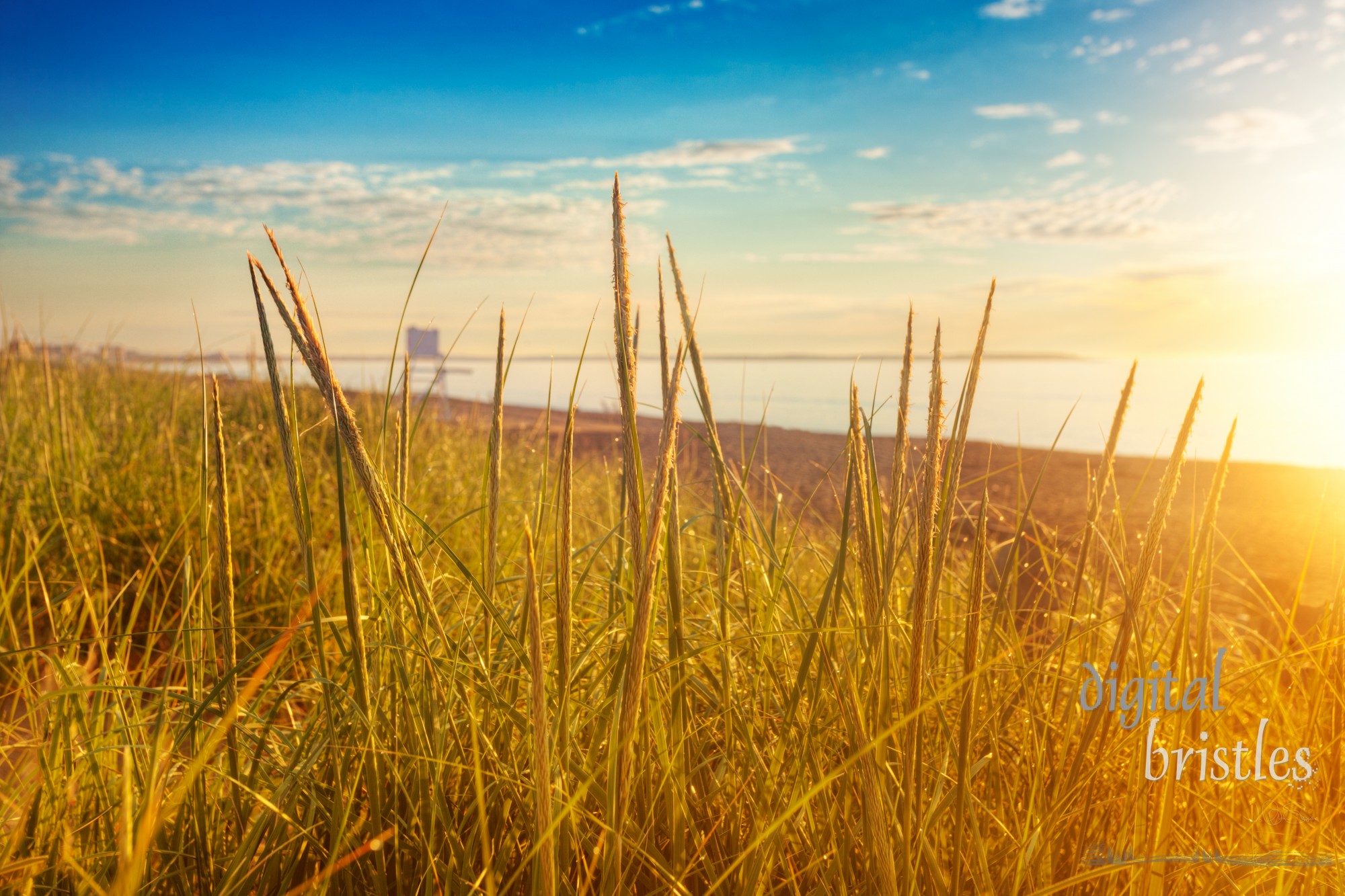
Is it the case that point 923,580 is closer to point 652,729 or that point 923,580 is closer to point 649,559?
point 649,559

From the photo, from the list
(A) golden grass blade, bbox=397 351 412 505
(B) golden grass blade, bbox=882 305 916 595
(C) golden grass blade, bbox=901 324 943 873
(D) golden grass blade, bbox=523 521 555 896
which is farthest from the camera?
(A) golden grass blade, bbox=397 351 412 505

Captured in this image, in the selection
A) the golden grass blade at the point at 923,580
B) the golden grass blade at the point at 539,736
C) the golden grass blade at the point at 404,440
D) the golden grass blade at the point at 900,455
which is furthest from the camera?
the golden grass blade at the point at 404,440

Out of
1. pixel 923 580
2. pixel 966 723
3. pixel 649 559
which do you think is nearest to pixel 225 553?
pixel 649 559

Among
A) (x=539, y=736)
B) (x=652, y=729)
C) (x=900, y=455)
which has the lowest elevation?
(x=652, y=729)

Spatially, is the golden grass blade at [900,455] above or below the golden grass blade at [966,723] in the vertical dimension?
above

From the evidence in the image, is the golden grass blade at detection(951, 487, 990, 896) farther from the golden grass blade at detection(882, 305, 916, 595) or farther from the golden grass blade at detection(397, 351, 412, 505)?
the golden grass blade at detection(397, 351, 412, 505)

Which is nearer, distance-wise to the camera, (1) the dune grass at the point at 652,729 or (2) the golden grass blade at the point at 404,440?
(1) the dune grass at the point at 652,729

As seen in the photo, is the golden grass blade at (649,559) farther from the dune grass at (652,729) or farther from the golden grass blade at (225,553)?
the golden grass blade at (225,553)

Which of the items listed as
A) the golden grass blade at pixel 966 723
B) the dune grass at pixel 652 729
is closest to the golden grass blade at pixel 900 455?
the dune grass at pixel 652 729

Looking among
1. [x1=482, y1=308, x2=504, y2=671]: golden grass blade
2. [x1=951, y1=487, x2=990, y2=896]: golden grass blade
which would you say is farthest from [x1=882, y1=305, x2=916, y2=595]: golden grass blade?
[x1=482, y1=308, x2=504, y2=671]: golden grass blade

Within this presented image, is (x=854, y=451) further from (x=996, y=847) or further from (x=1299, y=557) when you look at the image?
(x=1299, y=557)

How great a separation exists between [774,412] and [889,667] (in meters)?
1.80

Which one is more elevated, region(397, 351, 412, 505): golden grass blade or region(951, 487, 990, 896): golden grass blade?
region(397, 351, 412, 505): golden grass blade

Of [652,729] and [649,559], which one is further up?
[649,559]
